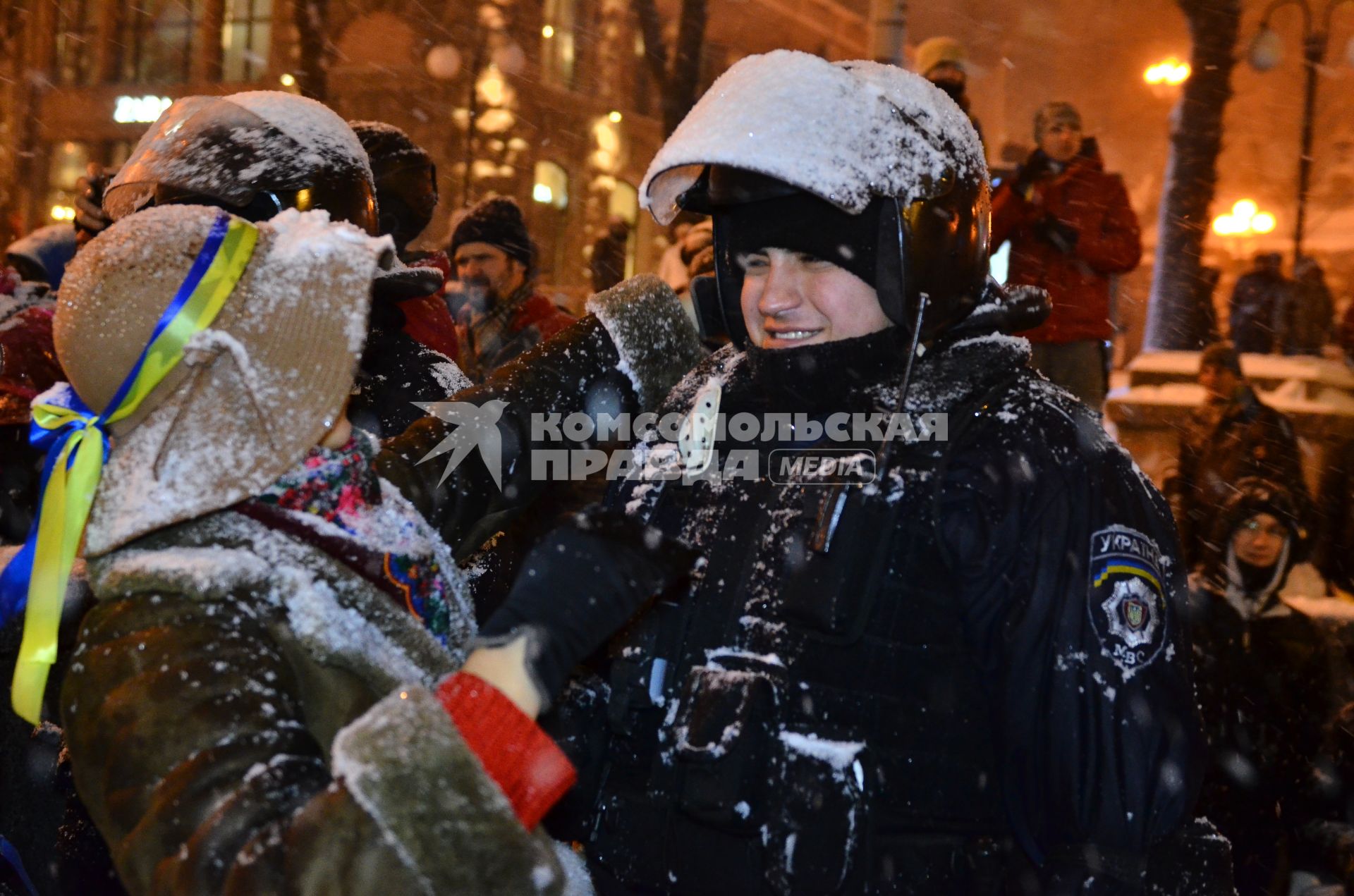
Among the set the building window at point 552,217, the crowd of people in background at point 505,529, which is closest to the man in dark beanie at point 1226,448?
the crowd of people in background at point 505,529

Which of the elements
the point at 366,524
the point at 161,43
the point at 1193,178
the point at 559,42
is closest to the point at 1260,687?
the point at 366,524

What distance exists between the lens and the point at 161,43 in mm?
28375

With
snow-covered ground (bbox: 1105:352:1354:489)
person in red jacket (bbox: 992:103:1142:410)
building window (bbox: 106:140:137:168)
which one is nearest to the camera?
person in red jacket (bbox: 992:103:1142:410)

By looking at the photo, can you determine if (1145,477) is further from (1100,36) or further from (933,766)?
(1100,36)

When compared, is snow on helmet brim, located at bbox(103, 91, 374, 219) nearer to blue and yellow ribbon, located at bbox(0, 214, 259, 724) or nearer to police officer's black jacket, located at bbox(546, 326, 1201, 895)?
blue and yellow ribbon, located at bbox(0, 214, 259, 724)

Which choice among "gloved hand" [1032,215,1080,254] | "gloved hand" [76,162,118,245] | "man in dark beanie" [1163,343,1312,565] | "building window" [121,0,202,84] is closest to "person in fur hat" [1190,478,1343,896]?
"man in dark beanie" [1163,343,1312,565]

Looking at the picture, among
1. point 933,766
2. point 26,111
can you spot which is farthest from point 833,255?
point 26,111

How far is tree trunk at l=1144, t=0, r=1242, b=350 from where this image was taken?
1005 centimetres

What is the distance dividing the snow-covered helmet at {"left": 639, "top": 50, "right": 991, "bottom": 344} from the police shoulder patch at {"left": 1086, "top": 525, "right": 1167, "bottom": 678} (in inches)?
21.2

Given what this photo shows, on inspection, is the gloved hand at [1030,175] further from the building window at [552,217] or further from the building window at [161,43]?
the building window at [161,43]

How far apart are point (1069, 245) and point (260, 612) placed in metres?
4.42

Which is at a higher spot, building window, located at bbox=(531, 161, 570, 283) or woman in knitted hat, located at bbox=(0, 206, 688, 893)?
building window, located at bbox=(531, 161, 570, 283)

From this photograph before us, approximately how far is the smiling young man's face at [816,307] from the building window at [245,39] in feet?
86.4

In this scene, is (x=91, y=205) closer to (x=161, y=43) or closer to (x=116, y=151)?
(x=116, y=151)
